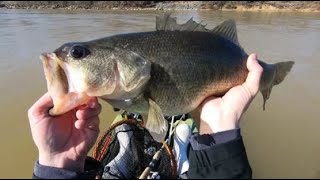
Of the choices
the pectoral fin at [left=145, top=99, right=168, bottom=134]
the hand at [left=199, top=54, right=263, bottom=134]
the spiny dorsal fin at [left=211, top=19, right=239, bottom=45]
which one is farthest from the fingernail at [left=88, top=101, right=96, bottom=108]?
the spiny dorsal fin at [left=211, top=19, right=239, bottom=45]

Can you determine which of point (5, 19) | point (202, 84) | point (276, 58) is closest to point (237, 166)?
point (202, 84)

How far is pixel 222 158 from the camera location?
1986 mm

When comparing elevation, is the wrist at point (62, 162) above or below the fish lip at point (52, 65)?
below

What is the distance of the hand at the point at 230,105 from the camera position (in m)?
2.17

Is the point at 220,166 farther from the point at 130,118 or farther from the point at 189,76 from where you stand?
the point at 130,118

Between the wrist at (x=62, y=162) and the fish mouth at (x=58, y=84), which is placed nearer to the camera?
the fish mouth at (x=58, y=84)

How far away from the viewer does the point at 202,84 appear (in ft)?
7.71

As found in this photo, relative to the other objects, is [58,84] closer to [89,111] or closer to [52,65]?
[52,65]

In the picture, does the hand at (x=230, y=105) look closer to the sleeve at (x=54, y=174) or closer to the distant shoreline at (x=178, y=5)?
the sleeve at (x=54, y=174)

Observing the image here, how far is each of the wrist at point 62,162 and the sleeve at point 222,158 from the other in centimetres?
54

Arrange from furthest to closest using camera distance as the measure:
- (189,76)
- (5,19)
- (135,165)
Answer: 1. (5,19)
2. (135,165)
3. (189,76)

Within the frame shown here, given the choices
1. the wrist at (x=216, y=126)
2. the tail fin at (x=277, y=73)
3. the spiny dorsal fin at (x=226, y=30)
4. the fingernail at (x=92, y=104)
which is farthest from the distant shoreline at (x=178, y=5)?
the fingernail at (x=92, y=104)

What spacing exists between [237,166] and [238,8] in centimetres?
2247

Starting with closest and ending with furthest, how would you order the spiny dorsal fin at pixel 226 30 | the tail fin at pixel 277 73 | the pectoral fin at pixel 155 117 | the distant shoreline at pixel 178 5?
1. the pectoral fin at pixel 155 117
2. the spiny dorsal fin at pixel 226 30
3. the tail fin at pixel 277 73
4. the distant shoreline at pixel 178 5
